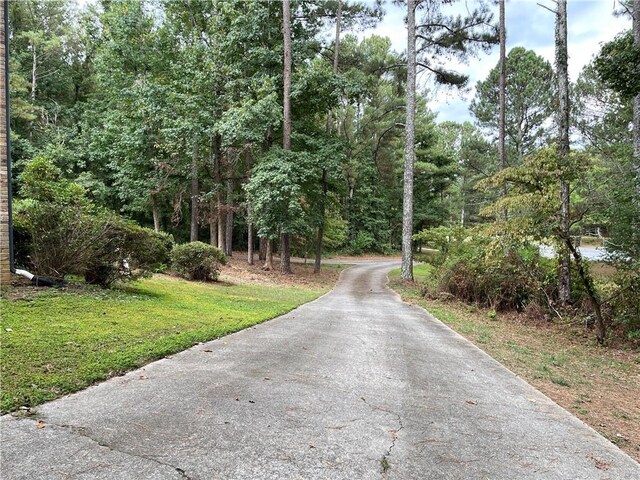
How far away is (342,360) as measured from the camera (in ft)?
15.6

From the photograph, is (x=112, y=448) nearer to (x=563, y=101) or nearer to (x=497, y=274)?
(x=497, y=274)

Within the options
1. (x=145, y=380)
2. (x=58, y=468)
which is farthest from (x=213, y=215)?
→ (x=58, y=468)

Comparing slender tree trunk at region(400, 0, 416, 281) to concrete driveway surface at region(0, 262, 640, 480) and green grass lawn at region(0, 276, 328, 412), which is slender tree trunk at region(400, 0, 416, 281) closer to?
green grass lawn at region(0, 276, 328, 412)

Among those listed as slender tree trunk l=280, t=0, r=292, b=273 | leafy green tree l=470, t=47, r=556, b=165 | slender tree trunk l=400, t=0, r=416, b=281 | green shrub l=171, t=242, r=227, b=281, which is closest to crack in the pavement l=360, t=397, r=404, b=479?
green shrub l=171, t=242, r=227, b=281

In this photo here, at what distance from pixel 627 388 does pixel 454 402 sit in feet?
10.1

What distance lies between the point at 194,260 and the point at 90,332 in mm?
8384

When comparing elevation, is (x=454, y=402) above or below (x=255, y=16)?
below

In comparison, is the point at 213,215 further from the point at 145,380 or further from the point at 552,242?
the point at 145,380

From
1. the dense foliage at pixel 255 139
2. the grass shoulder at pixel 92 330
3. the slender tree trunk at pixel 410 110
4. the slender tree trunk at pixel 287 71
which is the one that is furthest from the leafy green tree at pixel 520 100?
the grass shoulder at pixel 92 330

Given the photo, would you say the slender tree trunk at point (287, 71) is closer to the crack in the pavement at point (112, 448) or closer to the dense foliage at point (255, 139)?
the dense foliage at point (255, 139)

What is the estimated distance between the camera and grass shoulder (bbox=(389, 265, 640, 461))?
154 inches

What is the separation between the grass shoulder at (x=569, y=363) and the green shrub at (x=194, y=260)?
7059mm

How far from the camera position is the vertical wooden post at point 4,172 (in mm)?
6398

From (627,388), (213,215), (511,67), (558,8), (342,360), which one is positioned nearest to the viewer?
(342,360)
